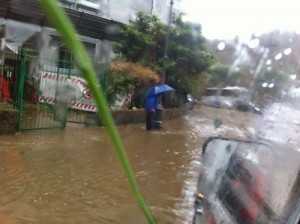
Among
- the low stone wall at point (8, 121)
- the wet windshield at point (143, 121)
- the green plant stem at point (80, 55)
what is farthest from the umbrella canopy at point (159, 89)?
the green plant stem at point (80, 55)

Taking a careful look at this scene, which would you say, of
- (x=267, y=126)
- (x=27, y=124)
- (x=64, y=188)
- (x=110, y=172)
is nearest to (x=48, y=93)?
(x=27, y=124)

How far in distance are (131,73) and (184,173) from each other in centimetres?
515

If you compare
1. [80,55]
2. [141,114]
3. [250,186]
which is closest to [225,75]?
[250,186]

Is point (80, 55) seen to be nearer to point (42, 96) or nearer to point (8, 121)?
point (8, 121)

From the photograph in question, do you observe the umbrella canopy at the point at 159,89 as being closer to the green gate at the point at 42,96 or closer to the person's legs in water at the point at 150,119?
the person's legs in water at the point at 150,119

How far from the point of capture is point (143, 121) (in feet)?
38.2

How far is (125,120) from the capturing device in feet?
35.0

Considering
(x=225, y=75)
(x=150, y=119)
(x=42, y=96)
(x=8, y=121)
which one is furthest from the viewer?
(x=150, y=119)

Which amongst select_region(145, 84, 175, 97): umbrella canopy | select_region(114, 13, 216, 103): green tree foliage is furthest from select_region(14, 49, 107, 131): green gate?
select_region(145, 84, 175, 97): umbrella canopy

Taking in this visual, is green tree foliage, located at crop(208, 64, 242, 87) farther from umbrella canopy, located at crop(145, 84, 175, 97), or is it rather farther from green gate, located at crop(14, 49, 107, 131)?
umbrella canopy, located at crop(145, 84, 175, 97)

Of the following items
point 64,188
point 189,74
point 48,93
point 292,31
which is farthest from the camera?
point 189,74

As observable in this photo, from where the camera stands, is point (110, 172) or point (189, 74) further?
point (189, 74)

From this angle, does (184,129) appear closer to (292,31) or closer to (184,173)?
(184,173)

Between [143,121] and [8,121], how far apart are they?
458 cm
